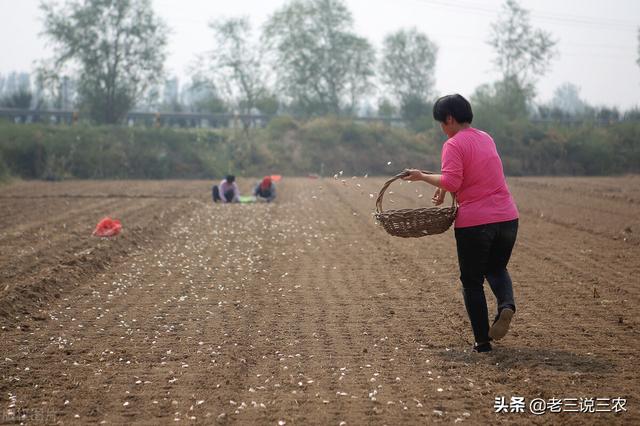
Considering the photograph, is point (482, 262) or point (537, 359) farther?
point (482, 262)

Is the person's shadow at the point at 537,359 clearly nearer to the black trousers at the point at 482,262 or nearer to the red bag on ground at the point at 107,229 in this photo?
the black trousers at the point at 482,262

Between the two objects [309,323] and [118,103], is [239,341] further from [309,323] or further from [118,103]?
[118,103]

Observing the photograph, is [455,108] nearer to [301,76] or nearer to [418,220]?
[418,220]

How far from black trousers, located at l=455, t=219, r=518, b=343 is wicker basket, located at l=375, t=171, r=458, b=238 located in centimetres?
17

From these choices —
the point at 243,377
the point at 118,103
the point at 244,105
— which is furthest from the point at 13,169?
the point at 243,377

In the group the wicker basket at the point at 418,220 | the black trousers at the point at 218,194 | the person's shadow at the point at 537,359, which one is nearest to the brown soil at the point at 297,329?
the person's shadow at the point at 537,359

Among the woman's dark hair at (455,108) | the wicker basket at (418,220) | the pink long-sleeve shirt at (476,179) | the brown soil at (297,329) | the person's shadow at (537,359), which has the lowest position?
the brown soil at (297,329)

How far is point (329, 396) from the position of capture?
556cm

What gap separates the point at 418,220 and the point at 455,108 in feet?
3.37

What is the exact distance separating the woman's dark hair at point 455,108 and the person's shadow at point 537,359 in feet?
6.55

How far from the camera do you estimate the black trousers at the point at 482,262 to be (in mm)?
6676

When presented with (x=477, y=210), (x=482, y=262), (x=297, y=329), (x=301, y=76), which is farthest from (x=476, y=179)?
(x=301, y=76)

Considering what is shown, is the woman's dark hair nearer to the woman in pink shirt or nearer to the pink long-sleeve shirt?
the woman in pink shirt

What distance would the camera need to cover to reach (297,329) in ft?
25.3
